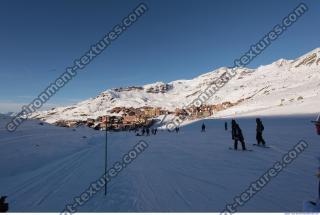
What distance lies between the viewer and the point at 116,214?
564 cm

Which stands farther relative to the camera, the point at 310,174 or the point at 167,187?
the point at 310,174

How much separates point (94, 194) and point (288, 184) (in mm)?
5917

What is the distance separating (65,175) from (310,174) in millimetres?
9595

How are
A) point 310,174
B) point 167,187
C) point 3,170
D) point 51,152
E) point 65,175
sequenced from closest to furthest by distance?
point 167,187 → point 310,174 → point 65,175 → point 3,170 → point 51,152

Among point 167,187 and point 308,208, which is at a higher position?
point 308,208

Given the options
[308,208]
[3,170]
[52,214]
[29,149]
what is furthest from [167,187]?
[29,149]

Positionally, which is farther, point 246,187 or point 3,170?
point 3,170

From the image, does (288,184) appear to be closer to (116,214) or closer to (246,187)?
(246,187)

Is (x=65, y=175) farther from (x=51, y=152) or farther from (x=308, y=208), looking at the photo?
(x=308, y=208)

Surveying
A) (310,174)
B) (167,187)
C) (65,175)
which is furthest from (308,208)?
(65,175)

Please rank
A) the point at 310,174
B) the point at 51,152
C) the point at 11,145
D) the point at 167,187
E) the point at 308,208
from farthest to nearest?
the point at 51,152
the point at 11,145
the point at 310,174
the point at 167,187
the point at 308,208

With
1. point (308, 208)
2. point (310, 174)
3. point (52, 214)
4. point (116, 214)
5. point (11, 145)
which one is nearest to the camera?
point (308, 208)

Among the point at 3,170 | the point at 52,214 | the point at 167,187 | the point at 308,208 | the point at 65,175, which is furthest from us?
the point at 3,170

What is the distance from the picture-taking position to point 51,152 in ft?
59.7
